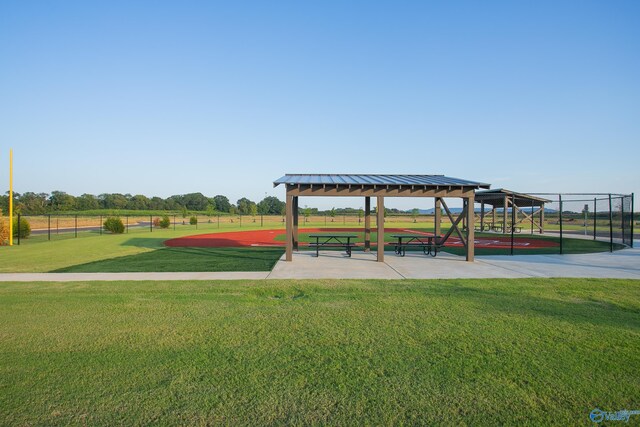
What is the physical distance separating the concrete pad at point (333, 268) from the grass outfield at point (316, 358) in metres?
2.31

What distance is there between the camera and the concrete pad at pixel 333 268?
32.1 ft

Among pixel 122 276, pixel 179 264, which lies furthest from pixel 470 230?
pixel 122 276

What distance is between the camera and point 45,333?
5066 mm

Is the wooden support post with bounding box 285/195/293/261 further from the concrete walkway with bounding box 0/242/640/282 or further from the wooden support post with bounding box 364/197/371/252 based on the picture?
the wooden support post with bounding box 364/197/371/252

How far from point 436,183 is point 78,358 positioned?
11.5m

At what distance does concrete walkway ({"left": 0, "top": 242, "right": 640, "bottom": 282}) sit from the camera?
9.59 metres

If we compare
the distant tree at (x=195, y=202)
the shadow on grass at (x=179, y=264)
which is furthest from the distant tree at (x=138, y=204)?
the shadow on grass at (x=179, y=264)

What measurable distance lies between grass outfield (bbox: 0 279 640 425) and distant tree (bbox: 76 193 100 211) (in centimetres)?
10148

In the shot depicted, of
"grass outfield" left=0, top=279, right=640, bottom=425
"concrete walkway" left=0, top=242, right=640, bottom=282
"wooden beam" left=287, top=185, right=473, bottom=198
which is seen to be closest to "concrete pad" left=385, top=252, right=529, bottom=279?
"concrete walkway" left=0, top=242, right=640, bottom=282

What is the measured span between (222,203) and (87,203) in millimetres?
39382

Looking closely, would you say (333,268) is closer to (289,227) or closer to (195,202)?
(289,227)

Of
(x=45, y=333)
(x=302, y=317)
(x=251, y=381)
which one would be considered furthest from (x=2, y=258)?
(x=251, y=381)

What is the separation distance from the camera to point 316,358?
427 cm

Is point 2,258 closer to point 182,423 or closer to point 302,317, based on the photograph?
point 302,317
